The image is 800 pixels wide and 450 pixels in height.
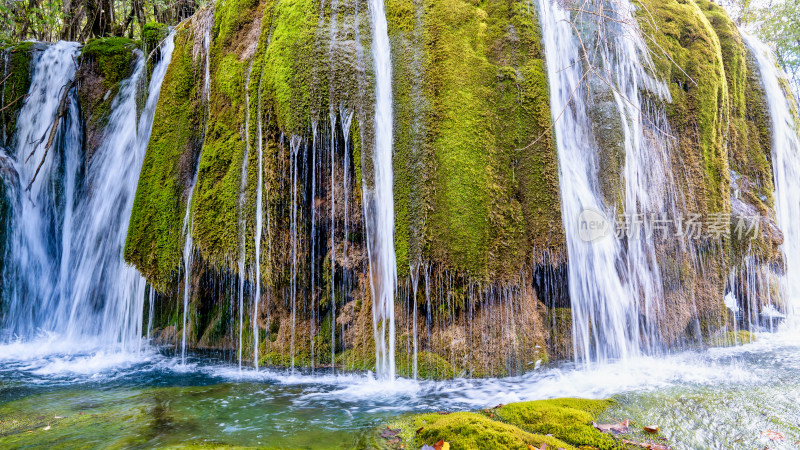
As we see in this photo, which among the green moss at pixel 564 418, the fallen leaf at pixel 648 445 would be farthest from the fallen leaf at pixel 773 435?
the green moss at pixel 564 418

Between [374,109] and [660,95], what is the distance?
4.03m

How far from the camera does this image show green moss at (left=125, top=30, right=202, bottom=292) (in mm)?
6121

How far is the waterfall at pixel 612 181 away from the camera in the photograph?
532cm

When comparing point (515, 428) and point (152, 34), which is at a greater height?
point (152, 34)

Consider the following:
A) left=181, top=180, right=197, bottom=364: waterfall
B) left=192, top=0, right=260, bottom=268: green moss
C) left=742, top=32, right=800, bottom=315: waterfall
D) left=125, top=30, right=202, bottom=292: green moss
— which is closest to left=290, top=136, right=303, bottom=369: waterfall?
left=192, top=0, right=260, bottom=268: green moss

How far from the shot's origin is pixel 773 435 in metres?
3.09

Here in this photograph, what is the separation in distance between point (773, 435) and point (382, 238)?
11.5ft

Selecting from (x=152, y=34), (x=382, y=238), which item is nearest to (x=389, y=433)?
(x=382, y=238)

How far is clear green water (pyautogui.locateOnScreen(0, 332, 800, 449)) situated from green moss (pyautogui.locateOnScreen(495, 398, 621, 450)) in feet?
0.69

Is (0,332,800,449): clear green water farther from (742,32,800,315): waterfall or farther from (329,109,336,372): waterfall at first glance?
(742,32,800,315): waterfall

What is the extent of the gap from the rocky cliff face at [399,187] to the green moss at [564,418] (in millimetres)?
1332

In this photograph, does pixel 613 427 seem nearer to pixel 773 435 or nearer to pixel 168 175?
pixel 773 435

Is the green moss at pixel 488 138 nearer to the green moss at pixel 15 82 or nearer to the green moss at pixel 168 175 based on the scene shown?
the green moss at pixel 168 175

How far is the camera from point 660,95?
6.36 m
